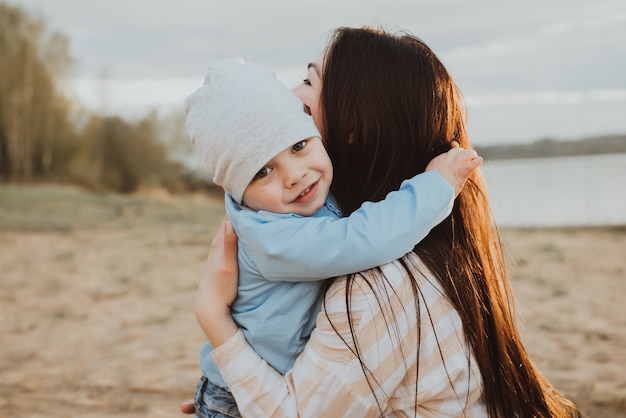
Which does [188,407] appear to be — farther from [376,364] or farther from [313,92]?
[313,92]

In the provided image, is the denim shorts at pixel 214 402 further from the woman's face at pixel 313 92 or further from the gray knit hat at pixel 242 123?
the woman's face at pixel 313 92

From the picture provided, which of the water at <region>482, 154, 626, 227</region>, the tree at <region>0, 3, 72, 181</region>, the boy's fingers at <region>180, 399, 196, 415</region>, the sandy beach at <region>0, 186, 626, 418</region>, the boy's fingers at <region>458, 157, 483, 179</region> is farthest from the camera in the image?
the tree at <region>0, 3, 72, 181</region>

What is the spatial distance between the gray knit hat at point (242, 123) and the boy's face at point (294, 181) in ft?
0.12

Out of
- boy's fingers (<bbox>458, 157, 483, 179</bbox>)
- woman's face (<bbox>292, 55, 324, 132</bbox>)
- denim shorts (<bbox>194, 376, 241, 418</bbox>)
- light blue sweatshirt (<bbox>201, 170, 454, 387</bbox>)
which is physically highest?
woman's face (<bbox>292, 55, 324, 132</bbox>)

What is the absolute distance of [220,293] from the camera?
6.09ft

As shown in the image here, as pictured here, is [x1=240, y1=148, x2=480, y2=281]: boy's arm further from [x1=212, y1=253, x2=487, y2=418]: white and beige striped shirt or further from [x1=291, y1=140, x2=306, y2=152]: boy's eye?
[x1=291, y1=140, x2=306, y2=152]: boy's eye

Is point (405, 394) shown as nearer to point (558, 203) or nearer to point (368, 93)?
point (368, 93)

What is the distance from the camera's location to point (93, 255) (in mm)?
9062

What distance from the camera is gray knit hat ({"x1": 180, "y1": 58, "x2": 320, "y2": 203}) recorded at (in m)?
1.79

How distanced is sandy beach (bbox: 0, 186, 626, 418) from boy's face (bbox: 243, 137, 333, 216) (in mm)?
831

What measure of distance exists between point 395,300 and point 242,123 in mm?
643

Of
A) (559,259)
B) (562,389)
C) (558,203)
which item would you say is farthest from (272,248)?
(558,203)

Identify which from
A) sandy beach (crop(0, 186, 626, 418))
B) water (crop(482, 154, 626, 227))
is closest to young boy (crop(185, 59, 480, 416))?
sandy beach (crop(0, 186, 626, 418))

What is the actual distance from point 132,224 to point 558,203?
1112 cm
